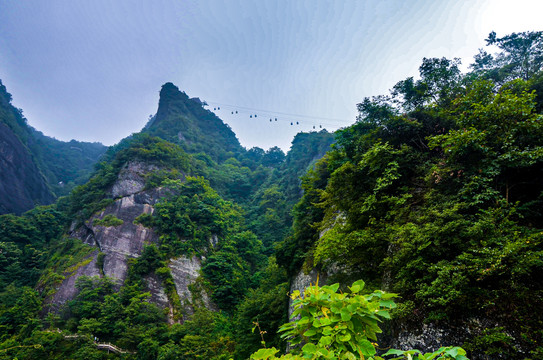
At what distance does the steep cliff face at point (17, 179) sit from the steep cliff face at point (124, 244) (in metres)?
16.1

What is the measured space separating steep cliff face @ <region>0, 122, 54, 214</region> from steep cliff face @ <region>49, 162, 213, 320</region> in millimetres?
16055

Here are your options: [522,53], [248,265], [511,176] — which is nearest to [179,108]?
[248,265]

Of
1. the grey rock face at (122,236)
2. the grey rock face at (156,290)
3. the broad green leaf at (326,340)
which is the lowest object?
the grey rock face at (156,290)

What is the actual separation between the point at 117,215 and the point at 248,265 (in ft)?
40.0

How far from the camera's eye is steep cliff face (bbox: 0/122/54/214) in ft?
89.0

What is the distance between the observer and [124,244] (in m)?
18.2

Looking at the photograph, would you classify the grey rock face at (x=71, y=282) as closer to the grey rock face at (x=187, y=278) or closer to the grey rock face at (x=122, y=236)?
the grey rock face at (x=122, y=236)

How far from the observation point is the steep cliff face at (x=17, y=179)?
2714cm

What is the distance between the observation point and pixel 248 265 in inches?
830

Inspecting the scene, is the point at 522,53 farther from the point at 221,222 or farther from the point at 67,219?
the point at 67,219

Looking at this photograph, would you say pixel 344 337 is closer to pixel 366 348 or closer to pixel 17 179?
pixel 366 348

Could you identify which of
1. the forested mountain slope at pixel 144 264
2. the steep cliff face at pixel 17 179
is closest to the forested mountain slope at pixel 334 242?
the forested mountain slope at pixel 144 264

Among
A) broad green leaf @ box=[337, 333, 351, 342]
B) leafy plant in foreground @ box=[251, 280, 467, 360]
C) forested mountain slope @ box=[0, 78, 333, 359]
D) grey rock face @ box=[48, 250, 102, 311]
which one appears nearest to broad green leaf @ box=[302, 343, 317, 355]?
leafy plant in foreground @ box=[251, 280, 467, 360]

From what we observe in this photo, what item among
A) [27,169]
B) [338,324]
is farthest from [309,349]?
[27,169]
